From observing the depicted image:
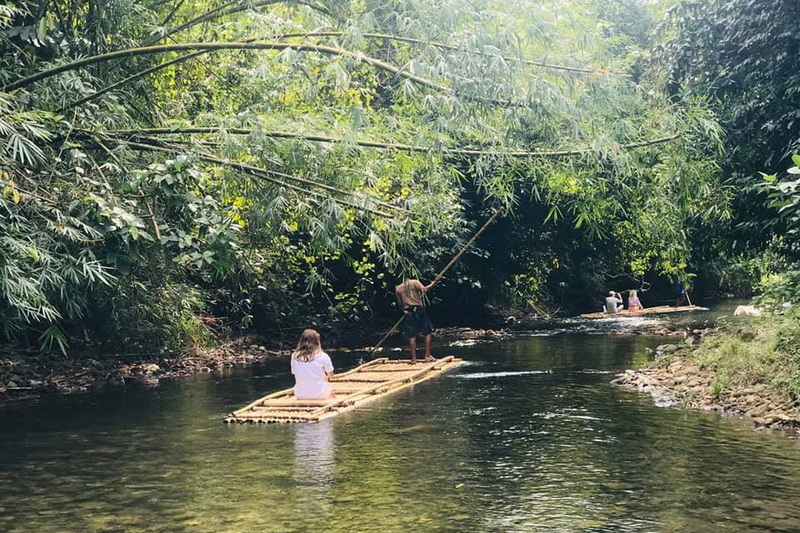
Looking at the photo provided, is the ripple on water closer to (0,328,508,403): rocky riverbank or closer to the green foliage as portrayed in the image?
the green foliage

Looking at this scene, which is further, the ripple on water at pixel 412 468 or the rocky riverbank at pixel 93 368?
the rocky riverbank at pixel 93 368

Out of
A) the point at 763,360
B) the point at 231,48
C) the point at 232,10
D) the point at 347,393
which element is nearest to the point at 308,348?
the point at 347,393

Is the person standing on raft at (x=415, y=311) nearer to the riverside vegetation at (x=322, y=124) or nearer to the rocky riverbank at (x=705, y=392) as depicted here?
the rocky riverbank at (x=705, y=392)

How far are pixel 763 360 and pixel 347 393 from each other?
206 inches

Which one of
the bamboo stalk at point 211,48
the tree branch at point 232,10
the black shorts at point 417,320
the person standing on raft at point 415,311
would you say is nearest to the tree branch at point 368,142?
the bamboo stalk at point 211,48

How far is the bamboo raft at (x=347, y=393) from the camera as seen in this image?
10570 mm

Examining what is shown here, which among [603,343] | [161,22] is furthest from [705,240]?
[161,22]

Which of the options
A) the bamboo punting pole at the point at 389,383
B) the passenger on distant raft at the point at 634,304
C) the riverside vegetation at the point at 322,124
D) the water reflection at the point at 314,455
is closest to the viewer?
the water reflection at the point at 314,455

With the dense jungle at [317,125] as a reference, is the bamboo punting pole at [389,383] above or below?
below

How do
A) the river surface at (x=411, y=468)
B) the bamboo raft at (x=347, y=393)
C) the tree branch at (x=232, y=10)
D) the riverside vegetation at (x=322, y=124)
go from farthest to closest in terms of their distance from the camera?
the bamboo raft at (x=347, y=393)
the tree branch at (x=232, y=10)
the riverside vegetation at (x=322, y=124)
the river surface at (x=411, y=468)

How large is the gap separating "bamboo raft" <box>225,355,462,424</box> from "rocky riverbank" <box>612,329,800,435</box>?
3128 millimetres

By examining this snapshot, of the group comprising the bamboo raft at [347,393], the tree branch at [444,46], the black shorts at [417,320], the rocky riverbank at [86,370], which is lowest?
the bamboo raft at [347,393]

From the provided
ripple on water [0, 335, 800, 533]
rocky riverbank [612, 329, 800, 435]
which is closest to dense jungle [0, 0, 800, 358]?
ripple on water [0, 335, 800, 533]

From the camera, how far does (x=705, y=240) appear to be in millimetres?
16281
